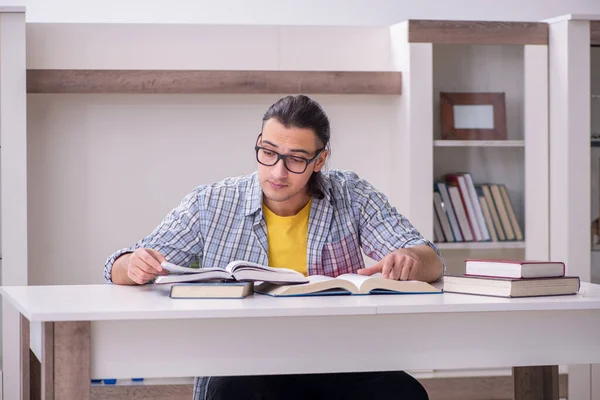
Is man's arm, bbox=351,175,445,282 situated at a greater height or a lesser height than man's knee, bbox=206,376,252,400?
greater

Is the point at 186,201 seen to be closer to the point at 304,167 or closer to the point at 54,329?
the point at 304,167

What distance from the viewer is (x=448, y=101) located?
3381mm

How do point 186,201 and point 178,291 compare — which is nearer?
point 178,291

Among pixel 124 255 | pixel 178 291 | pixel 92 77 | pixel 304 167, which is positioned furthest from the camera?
pixel 92 77

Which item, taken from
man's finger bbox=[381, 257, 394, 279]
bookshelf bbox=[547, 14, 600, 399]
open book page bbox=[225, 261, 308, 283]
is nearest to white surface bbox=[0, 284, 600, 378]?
open book page bbox=[225, 261, 308, 283]

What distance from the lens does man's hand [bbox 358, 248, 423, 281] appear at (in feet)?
6.35

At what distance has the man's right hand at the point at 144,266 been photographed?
70.8 inches

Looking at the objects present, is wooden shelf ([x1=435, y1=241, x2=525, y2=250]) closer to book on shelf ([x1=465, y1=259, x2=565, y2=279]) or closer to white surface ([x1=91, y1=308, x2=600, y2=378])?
book on shelf ([x1=465, y1=259, x2=565, y2=279])

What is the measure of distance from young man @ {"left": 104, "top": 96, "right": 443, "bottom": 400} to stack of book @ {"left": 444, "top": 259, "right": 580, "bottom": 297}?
0.21m

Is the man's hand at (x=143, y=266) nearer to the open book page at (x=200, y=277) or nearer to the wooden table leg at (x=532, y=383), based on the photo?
the open book page at (x=200, y=277)

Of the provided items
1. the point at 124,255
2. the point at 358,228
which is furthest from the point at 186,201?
the point at 358,228

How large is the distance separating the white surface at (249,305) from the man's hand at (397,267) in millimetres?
210

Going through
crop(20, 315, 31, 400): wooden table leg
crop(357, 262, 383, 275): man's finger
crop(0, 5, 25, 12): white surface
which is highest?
crop(0, 5, 25, 12): white surface

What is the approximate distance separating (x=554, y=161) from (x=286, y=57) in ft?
3.89
